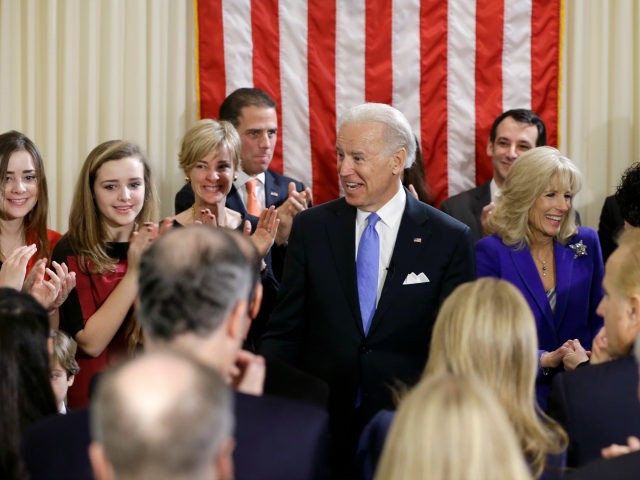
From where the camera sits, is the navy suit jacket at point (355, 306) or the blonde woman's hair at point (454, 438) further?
the navy suit jacket at point (355, 306)

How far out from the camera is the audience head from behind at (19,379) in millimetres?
2391

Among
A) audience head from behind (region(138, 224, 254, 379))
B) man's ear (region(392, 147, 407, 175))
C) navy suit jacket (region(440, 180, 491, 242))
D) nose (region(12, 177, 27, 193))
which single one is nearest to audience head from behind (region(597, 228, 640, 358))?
audience head from behind (region(138, 224, 254, 379))

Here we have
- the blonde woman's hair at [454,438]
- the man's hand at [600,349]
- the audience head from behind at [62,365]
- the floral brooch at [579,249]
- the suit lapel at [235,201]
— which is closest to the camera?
the blonde woman's hair at [454,438]

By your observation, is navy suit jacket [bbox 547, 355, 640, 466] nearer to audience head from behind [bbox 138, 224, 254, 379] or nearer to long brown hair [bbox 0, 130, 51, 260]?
audience head from behind [bbox 138, 224, 254, 379]

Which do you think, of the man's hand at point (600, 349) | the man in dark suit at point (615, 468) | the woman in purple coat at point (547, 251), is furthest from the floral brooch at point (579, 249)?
the man in dark suit at point (615, 468)

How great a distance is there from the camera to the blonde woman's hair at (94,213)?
4.36 metres

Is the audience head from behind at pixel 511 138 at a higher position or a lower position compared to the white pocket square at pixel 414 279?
higher

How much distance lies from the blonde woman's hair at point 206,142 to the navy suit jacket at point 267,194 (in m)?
0.33

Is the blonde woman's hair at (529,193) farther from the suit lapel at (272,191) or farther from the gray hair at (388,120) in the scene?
the suit lapel at (272,191)

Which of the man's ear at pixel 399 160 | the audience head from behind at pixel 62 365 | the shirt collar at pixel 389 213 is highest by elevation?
the man's ear at pixel 399 160

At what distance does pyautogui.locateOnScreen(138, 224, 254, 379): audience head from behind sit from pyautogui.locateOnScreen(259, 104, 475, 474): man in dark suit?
1.71 meters

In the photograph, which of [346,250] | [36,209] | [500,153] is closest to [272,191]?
[500,153]

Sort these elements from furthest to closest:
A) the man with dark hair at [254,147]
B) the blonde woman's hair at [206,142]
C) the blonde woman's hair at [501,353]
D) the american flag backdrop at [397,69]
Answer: the american flag backdrop at [397,69]
the man with dark hair at [254,147]
the blonde woman's hair at [206,142]
the blonde woman's hair at [501,353]

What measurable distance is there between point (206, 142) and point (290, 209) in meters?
0.51
